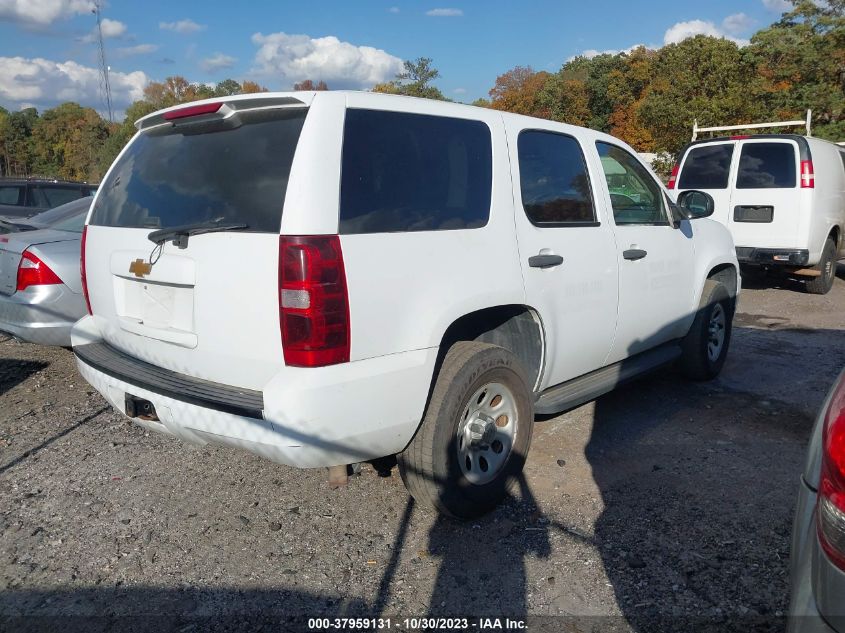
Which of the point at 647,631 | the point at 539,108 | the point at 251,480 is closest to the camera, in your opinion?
the point at 647,631

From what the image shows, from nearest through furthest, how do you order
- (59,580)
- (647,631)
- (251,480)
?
1. (647,631)
2. (59,580)
3. (251,480)

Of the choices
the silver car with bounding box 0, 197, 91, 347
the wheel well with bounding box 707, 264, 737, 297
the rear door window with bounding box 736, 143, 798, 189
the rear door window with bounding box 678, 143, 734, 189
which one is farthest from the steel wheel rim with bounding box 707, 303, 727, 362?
the silver car with bounding box 0, 197, 91, 347

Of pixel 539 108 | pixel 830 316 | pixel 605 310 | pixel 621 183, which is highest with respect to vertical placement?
pixel 539 108

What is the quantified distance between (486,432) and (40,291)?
3.79m

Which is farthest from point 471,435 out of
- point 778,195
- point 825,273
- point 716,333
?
point 825,273

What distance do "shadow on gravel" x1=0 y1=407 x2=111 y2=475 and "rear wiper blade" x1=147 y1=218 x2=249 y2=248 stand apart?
209cm

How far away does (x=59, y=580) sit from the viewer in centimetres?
290

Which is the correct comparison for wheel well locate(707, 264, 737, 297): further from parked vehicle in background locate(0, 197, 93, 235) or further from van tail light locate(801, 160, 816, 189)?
parked vehicle in background locate(0, 197, 93, 235)

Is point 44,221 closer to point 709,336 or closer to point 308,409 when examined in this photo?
point 308,409

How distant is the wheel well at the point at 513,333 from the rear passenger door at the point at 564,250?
0.20 feet

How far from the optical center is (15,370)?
19.4 ft

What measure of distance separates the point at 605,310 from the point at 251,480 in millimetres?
2285

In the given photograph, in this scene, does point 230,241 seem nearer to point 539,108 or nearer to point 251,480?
point 251,480

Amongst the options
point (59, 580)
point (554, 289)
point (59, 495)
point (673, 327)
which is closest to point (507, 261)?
point (554, 289)
